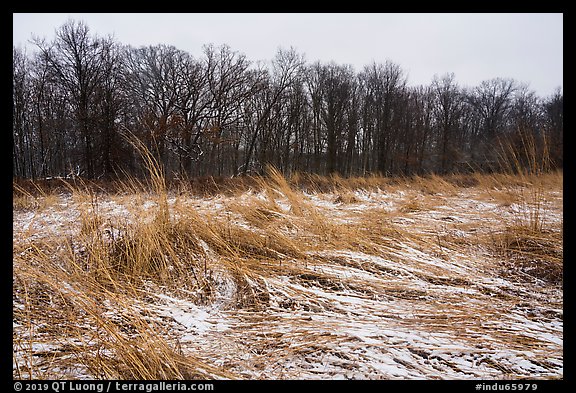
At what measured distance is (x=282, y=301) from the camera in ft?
5.53

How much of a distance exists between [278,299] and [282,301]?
0.10 feet

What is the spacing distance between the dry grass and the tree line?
595 centimetres

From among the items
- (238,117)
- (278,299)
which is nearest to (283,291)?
(278,299)

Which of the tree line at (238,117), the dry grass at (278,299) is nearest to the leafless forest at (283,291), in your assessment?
the dry grass at (278,299)

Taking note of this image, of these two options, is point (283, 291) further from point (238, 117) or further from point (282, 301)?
point (238, 117)

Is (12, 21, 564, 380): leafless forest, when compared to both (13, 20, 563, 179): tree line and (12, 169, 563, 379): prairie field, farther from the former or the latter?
(13, 20, 563, 179): tree line

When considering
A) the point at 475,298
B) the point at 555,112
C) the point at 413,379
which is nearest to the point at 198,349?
the point at 413,379

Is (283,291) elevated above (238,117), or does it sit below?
below

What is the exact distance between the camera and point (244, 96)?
65.7ft

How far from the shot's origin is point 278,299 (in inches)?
66.7

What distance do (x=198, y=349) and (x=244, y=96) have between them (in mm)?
20703

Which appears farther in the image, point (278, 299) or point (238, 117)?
point (238, 117)

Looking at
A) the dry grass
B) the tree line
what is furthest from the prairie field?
the tree line

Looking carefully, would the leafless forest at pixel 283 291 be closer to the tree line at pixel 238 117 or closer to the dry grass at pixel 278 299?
the dry grass at pixel 278 299
